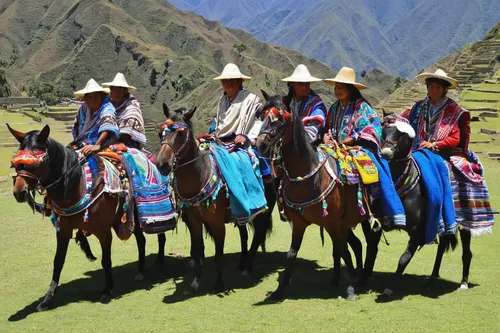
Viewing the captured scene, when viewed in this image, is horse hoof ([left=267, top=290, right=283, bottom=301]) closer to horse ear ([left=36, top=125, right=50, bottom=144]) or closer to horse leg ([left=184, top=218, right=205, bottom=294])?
horse leg ([left=184, top=218, right=205, bottom=294])

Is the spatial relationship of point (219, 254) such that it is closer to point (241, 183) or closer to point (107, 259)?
point (241, 183)

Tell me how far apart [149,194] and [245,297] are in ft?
6.04

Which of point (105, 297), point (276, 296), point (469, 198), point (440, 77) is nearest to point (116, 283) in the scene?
point (105, 297)

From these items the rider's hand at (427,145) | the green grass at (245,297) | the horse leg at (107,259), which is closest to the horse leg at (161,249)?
the green grass at (245,297)

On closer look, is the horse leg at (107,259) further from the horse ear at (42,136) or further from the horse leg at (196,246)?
the horse ear at (42,136)

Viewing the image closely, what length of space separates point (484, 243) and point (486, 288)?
253 centimetres

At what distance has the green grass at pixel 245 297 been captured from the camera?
584 centimetres

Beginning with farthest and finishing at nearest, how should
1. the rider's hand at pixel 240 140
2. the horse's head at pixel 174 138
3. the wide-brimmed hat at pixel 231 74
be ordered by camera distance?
the wide-brimmed hat at pixel 231 74 → the rider's hand at pixel 240 140 → the horse's head at pixel 174 138

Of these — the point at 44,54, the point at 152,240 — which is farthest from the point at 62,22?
the point at 152,240

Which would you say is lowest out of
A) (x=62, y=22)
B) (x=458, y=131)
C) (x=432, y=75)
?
(x=458, y=131)

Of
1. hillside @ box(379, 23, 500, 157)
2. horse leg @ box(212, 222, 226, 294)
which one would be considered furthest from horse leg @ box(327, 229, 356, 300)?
hillside @ box(379, 23, 500, 157)

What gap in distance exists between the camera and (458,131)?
22.7 feet

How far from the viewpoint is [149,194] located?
24.0 feet

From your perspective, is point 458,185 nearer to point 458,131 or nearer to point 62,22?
point 458,131
